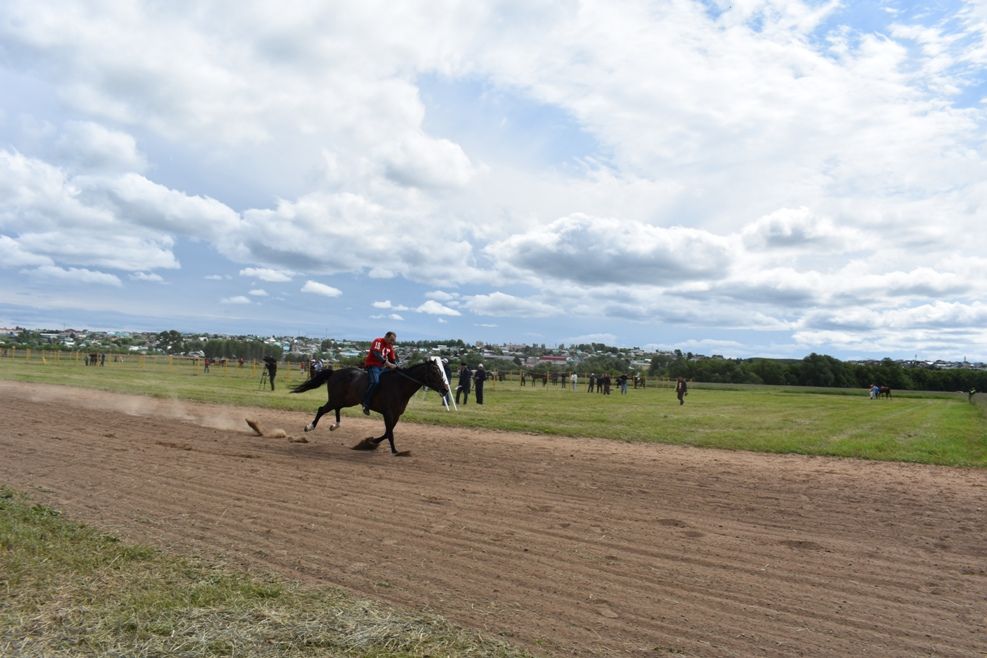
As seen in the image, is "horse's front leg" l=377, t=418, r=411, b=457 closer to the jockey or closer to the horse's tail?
the jockey

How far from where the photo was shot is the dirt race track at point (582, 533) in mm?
5281

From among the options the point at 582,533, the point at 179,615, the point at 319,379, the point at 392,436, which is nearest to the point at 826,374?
the point at 319,379

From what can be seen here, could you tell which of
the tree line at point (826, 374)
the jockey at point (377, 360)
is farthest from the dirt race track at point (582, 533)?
the tree line at point (826, 374)

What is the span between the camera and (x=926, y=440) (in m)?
20.1

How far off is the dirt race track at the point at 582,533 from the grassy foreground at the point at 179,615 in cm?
43

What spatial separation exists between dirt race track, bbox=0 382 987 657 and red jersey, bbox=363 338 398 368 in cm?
198

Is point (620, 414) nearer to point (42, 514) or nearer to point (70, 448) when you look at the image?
point (70, 448)

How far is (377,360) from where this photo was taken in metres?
14.4

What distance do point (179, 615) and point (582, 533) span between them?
4.49 metres

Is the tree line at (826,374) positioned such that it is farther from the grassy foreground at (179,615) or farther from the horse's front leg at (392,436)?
the grassy foreground at (179,615)

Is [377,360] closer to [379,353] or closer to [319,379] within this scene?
[379,353]

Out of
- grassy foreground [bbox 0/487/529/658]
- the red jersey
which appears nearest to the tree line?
the red jersey

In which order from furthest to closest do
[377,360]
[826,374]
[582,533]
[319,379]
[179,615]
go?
[826,374] → [319,379] → [377,360] → [582,533] → [179,615]

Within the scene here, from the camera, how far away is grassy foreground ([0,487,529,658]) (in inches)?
169
